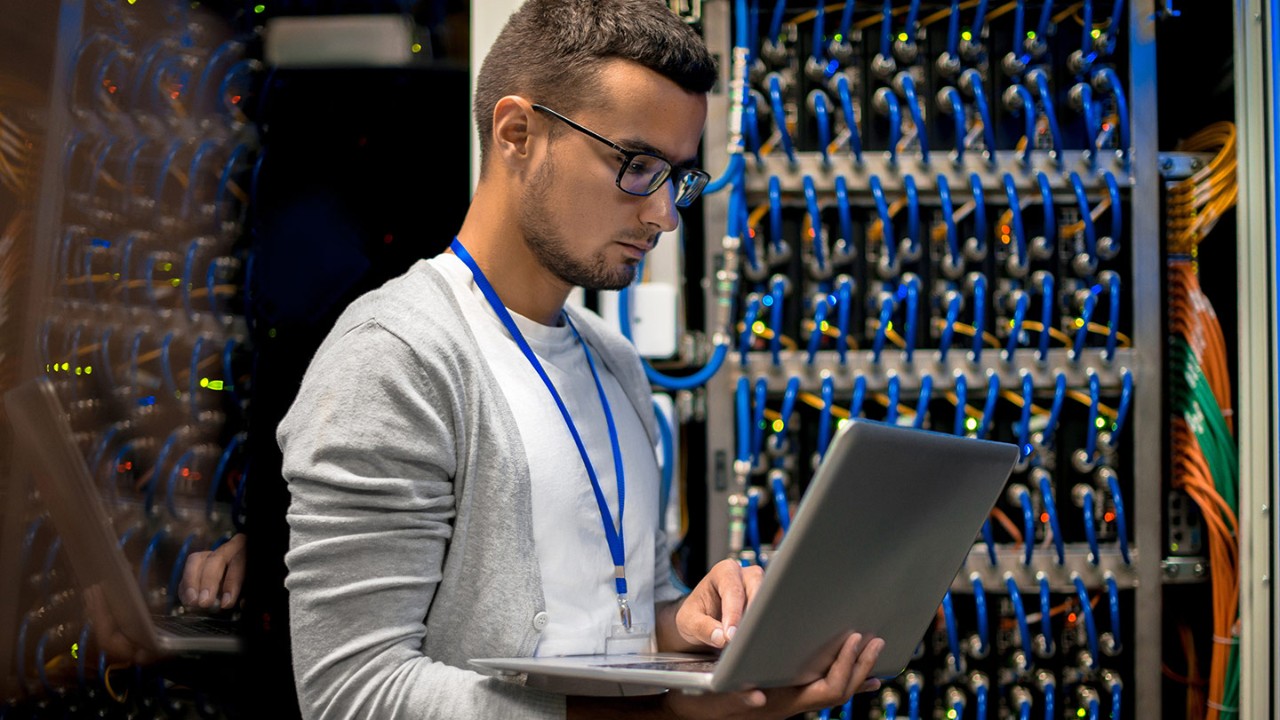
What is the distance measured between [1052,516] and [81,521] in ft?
5.38

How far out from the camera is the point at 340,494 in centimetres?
115

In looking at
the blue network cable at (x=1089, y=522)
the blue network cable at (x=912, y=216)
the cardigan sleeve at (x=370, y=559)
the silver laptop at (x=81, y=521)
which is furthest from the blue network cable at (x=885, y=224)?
the silver laptop at (x=81, y=521)

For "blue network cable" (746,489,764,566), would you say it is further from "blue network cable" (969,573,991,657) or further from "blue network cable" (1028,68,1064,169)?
"blue network cable" (1028,68,1064,169)

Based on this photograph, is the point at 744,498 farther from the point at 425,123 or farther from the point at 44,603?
the point at 44,603

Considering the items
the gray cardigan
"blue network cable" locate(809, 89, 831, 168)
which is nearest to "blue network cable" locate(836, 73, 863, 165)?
"blue network cable" locate(809, 89, 831, 168)

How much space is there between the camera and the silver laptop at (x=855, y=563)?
984 mm

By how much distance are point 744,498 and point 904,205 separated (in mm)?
668

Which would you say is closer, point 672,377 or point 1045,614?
point 1045,614

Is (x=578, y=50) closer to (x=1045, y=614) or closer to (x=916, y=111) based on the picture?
(x=916, y=111)

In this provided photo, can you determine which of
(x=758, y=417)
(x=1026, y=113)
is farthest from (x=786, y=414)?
(x=1026, y=113)

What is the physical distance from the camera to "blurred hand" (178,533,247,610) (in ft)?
4.92

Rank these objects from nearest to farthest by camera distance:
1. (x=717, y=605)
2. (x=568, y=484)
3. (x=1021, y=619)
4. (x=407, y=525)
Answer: (x=407, y=525)
(x=568, y=484)
(x=717, y=605)
(x=1021, y=619)

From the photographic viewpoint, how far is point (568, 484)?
132 centimetres

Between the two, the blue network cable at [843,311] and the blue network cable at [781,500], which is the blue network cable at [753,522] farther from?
the blue network cable at [843,311]
